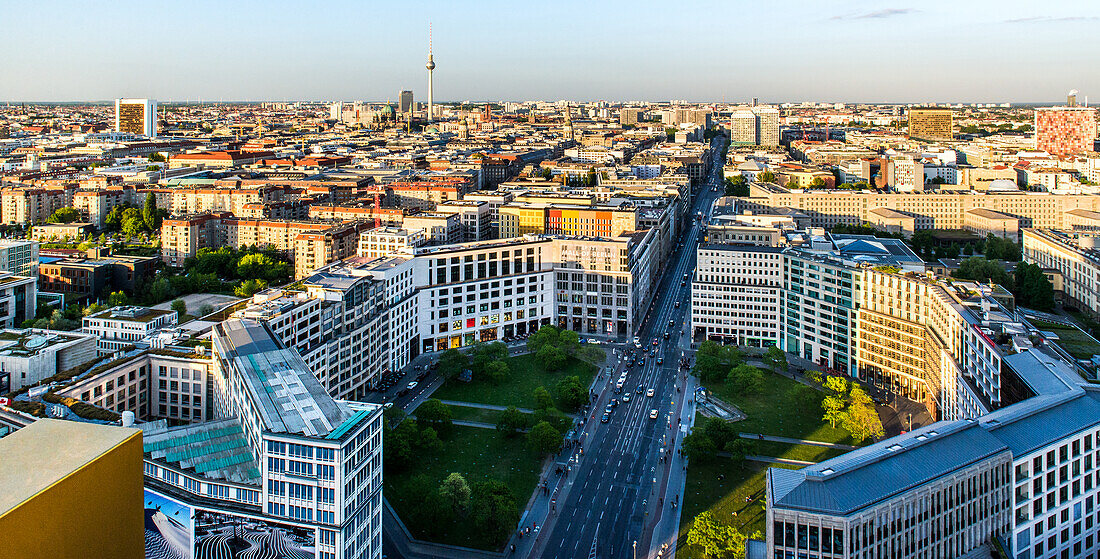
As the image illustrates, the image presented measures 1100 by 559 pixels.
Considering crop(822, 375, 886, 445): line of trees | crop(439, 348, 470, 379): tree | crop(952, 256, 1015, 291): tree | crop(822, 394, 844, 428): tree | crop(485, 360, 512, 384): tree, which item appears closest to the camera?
crop(822, 375, 886, 445): line of trees

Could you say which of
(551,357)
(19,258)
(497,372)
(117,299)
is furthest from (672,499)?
(19,258)

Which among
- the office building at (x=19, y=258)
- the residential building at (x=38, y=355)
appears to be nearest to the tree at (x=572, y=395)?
the residential building at (x=38, y=355)

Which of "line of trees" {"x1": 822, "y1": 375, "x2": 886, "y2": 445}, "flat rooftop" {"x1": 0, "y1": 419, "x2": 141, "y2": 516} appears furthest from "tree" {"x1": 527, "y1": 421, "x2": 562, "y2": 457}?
"flat rooftop" {"x1": 0, "y1": 419, "x2": 141, "y2": 516}

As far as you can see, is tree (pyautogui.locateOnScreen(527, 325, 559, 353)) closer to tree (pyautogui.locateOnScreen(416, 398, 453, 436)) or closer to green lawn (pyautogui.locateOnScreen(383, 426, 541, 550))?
green lawn (pyautogui.locateOnScreen(383, 426, 541, 550))

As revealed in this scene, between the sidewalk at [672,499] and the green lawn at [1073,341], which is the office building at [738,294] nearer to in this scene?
the sidewalk at [672,499]

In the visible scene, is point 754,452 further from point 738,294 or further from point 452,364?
point 738,294

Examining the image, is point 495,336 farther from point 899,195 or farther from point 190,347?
point 899,195

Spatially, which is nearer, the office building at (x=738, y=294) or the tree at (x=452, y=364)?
the tree at (x=452, y=364)
